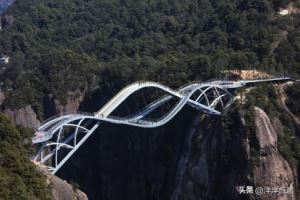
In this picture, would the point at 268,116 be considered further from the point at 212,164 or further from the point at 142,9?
the point at 142,9

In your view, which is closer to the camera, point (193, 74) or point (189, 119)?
point (189, 119)

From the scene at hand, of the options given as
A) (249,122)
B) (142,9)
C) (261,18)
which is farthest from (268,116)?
(142,9)

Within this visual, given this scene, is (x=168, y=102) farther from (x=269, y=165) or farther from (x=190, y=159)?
(x=269, y=165)

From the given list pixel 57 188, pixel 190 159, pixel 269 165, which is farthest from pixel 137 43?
pixel 57 188

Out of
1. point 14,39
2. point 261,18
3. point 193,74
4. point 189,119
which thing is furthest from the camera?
point 14,39
